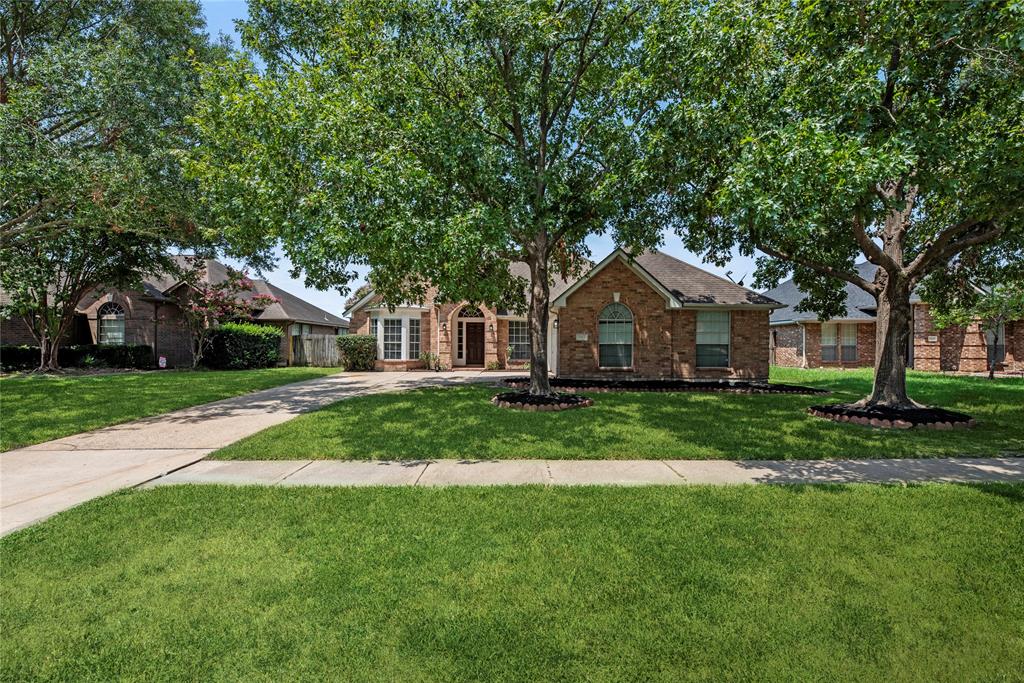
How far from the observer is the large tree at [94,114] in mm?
12188

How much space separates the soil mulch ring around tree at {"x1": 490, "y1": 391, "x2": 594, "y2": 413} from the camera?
36.2 feet

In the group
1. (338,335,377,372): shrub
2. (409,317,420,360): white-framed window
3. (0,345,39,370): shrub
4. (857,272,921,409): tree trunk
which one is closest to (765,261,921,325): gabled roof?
(857,272,921,409): tree trunk

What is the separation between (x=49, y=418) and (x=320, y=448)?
6.95 meters

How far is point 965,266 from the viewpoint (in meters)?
13.2

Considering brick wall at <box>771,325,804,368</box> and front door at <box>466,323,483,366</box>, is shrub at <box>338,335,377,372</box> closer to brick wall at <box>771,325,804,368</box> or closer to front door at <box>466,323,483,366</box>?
front door at <box>466,323,483,366</box>

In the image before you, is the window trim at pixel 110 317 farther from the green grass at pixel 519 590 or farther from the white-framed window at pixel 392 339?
the green grass at pixel 519 590

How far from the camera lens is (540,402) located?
11.3 m

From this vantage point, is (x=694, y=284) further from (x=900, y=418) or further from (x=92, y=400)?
(x=92, y=400)

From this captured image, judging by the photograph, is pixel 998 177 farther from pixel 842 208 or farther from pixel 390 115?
pixel 390 115

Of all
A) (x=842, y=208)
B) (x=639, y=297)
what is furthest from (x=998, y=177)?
(x=639, y=297)

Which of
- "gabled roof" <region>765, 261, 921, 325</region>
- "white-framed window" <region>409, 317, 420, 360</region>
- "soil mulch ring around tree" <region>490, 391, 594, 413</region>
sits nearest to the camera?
"soil mulch ring around tree" <region>490, 391, 594, 413</region>

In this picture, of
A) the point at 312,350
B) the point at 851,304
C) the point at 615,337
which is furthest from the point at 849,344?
the point at 312,350

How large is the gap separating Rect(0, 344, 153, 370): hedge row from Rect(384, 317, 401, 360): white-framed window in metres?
12.4

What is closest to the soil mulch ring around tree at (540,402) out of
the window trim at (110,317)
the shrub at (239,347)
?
the shrub at (239,347)
